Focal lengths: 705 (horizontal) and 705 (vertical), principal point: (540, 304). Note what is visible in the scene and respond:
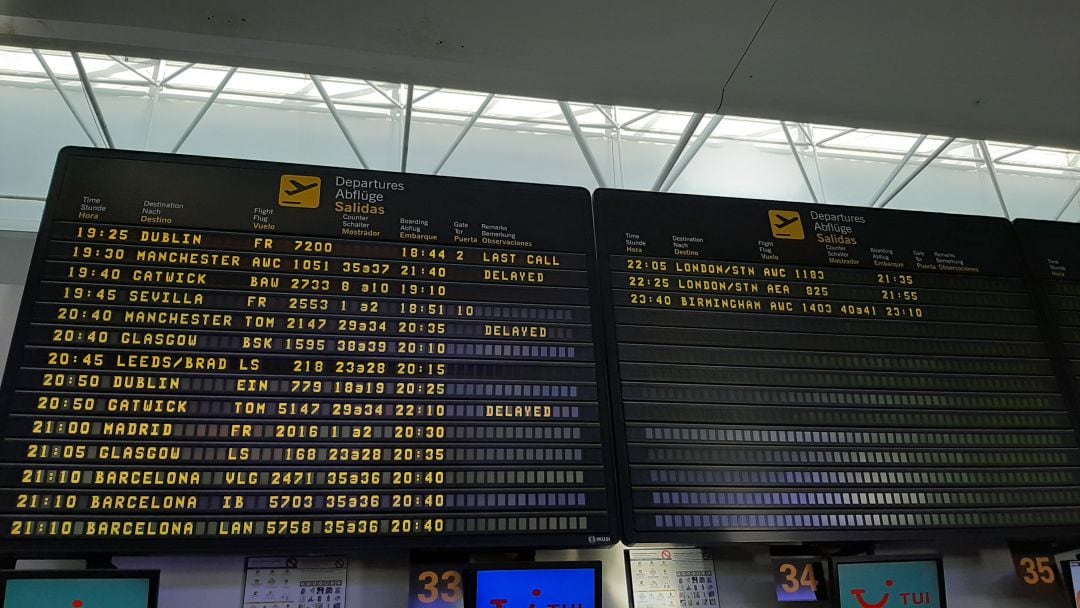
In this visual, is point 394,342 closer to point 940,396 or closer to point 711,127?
point 940,396

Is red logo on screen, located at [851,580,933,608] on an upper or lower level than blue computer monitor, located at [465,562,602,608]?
lower

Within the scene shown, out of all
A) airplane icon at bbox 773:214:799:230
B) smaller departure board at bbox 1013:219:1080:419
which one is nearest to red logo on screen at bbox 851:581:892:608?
smaller departure board at bbox 1013:219:1080:419

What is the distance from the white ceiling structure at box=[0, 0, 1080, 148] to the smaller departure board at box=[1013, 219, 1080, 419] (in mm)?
572

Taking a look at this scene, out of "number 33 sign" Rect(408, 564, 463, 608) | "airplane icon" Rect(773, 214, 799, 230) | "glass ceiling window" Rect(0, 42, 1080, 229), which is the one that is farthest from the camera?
"glass ceiling window" Rect(0, 42, 1080, 229)

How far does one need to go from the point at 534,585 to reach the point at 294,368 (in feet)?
3.79

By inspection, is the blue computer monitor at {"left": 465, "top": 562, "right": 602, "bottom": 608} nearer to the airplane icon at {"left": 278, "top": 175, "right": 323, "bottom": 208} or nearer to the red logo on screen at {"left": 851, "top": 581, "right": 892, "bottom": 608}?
the red logo on screen at {"left": 851, "top": 581, "right": 892, "bottom": 608}

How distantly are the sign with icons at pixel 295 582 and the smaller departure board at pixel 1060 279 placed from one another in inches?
124

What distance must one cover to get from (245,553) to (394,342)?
2.87 feet

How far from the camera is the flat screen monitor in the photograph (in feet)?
8.53

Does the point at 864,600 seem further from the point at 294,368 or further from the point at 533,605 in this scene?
the point at 294,368

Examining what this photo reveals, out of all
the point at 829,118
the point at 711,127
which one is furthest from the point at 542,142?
the point at 829,118

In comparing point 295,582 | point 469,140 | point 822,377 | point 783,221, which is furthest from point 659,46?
point 469,140

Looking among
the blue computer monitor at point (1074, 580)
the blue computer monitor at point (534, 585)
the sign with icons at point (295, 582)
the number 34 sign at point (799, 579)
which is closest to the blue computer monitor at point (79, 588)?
the sign with icons at point (295, 582)

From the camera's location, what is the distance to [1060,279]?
3391mm
